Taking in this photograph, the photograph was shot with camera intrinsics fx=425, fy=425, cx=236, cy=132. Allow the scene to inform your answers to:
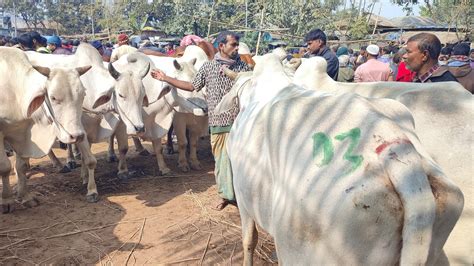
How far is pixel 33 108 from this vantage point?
391 cm

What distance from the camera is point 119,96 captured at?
185 inches

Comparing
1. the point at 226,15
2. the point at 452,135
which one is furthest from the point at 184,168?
the point at 226,15

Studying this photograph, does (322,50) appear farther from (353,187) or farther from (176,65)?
(353,187)

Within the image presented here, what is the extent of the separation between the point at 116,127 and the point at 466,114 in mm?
4098

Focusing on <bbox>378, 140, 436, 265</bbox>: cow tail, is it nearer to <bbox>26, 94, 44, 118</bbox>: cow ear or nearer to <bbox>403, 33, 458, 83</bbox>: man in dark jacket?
<bbox>403, 33, 458, 83</bbox>: man in dark jacket

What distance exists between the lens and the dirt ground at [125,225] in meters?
3.40

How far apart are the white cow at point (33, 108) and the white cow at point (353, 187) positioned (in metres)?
2.64

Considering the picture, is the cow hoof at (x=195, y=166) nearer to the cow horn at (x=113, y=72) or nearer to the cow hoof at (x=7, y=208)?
the cow horn at (x=113, y=72)

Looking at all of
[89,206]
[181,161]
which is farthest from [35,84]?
[181,161]

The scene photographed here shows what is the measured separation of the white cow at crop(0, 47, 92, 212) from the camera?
3855 mm

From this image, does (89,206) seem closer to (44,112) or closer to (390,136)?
(44,112)

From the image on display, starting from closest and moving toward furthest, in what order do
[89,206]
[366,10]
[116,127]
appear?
1. [89,206]
2. [116,127]
3. [366,10]

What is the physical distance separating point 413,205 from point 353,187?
Result: 0.63 ft

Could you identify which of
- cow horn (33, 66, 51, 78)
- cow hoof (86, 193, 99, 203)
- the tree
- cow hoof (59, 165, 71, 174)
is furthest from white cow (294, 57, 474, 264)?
the tree
